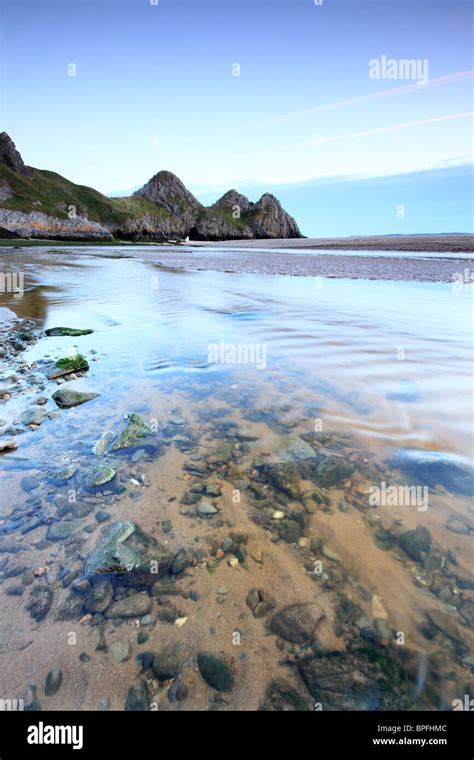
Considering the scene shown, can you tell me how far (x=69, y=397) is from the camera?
5.51 m

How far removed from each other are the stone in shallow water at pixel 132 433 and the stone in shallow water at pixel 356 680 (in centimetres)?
299

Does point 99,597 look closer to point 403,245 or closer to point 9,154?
point 403,245

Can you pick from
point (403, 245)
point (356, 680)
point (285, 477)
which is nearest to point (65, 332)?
point (285, 477)

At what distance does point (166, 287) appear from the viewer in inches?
741

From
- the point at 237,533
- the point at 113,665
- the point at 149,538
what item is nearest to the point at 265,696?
the point at 113,665

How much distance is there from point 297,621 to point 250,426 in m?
2.71

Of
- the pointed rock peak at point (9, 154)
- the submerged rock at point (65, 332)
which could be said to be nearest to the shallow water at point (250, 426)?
the submerged rock at point (65, 332)
